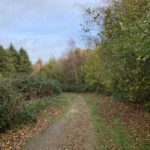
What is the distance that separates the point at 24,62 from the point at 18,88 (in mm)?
38499

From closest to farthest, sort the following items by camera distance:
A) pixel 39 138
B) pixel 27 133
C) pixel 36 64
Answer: pixel 39 138
pixel 27 133
pixel 36 64

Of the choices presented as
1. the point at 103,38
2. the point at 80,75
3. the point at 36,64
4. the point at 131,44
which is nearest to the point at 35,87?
the point at 103,38

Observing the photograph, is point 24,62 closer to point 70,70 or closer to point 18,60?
point 18,60

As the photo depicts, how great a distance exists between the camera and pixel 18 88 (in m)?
32.4

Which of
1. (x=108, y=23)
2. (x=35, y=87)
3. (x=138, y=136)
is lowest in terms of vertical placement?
(x=138, y=136)

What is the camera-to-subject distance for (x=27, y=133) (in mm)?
16203

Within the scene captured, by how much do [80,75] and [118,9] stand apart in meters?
53.2

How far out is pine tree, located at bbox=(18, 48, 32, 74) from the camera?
2699 inches

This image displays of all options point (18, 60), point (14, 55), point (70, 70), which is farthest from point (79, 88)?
point (14, 55)

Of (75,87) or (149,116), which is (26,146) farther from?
(75,87)

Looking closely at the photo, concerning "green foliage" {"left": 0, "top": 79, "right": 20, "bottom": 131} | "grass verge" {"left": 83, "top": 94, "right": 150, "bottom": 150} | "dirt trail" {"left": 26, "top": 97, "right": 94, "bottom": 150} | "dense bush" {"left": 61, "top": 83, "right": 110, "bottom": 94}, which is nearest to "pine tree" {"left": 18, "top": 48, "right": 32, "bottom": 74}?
"dense bush" {"left": 61, "top": 83, "right": 110, "bottom": 94}

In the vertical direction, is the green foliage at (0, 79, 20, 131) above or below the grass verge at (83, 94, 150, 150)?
above

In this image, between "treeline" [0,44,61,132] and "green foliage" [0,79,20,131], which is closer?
"green foliage" [0,79,20,131]

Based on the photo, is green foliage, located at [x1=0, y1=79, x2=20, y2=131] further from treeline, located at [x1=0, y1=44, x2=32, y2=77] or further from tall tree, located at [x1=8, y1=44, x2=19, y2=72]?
tall tree, located at [x1=8, y1=44, x2=19, y2=72]
